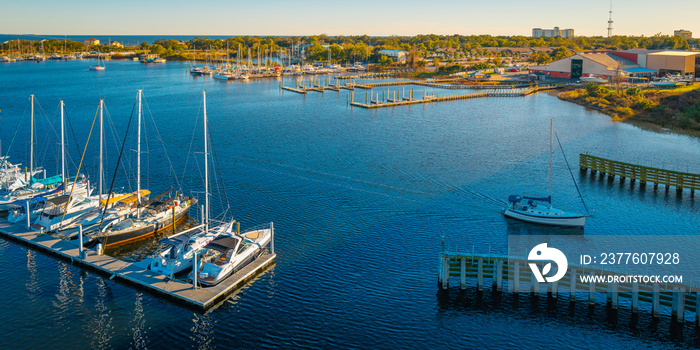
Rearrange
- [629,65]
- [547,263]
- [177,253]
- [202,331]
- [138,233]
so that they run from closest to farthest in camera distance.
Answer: [202,331] < [547,263] < [177,253] < [138,233] < [629,65]

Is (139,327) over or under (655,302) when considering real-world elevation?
under

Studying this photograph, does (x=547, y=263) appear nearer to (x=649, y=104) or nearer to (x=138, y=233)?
(x=138, y=233)

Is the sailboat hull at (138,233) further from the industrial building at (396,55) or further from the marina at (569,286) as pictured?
the industrial building at (396,55)

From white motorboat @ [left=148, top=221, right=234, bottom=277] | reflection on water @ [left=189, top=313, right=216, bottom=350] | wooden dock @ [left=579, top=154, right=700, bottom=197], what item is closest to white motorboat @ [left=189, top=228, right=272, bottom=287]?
white motorboat @ [left=148, top=221, right=234, bottom=277]

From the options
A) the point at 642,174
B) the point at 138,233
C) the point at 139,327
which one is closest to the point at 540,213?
the point at 642,174

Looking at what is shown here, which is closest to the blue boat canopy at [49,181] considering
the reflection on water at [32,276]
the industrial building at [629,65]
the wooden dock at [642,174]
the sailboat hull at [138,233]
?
the reflection on water at [32,276]

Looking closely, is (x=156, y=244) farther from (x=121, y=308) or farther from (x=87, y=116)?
(x=87, y=116)

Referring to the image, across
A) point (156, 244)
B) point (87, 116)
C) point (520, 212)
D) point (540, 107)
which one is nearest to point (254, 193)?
point (156, 244)
